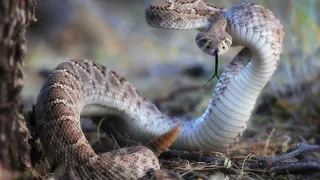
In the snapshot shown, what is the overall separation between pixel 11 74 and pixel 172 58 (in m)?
8.94

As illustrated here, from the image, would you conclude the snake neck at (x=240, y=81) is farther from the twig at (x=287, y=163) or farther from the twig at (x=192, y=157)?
the twig at (x=287, y=163)

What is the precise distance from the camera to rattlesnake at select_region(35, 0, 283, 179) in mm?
4047

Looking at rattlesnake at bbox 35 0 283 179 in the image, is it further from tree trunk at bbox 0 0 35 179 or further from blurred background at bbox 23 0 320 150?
blurred background at bbox 23 0 320 150

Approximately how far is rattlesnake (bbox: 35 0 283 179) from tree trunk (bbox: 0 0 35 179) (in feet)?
2.62

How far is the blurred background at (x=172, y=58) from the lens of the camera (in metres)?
6.33

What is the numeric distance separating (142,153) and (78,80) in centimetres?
121

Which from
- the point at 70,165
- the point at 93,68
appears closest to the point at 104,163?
the point at 70,165

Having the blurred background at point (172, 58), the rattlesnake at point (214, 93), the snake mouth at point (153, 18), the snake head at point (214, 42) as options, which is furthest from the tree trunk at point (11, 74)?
the blurred background at point (172, 58)

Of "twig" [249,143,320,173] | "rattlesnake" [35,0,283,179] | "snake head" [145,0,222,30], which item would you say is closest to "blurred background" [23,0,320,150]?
"snake head" [145,0,222,30]

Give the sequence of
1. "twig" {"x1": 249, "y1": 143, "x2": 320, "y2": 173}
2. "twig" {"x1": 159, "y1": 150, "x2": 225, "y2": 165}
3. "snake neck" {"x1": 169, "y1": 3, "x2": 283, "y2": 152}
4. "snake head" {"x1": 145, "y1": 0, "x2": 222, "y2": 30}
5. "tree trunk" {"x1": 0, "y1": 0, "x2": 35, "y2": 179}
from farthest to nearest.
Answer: "snake head" {"x1": 145, "y1": 0, "x2": 222, "y2": 30}, "snake neck" {"x1": 169, "y1": 3, "x2": 283, "y2": 152}, "twig" {"x1": 159, "y1": 150, "x2": 225, "y2": 165}, "twig" {"x1": 249, "y1": 143, "x2": 320, "y2": 173}, "tree trunk" {"x1": 0, "y1": 0, "x2": 35, "y2": 179}

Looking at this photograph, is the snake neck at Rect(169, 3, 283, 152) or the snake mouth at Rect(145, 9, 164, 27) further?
the snake mouth at Rect(145, 9, 164, 27)

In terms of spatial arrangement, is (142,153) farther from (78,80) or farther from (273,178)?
(78,80)

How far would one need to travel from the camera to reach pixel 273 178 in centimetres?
360

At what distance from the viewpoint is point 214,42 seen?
13.3 ft
